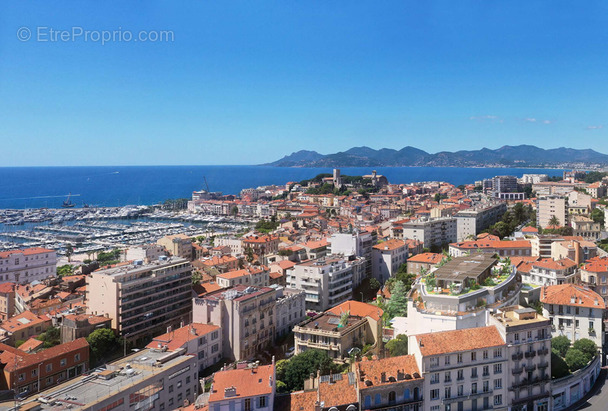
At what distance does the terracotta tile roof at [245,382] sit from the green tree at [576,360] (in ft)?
45.3

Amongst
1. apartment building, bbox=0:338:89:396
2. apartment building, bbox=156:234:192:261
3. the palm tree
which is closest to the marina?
apartment building, bbox=156:234:192:261

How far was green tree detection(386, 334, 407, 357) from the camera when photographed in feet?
73.7

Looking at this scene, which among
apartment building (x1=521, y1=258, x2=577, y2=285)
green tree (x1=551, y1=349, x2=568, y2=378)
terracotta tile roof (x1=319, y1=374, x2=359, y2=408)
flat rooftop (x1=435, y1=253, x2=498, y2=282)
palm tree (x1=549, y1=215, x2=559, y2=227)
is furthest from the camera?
palm tree (x1=549, y1=215, x2=559, y2=227)

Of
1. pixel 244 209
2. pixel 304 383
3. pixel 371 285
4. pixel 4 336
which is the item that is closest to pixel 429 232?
pixel 371 285

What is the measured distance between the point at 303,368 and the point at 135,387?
6.98 m

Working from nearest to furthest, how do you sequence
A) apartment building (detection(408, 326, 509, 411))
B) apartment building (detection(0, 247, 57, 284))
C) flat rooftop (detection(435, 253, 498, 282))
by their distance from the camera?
1. apartment building (detection(408, 326, 509, 411))
2. flat rooftop (detection(435, 253, 498, 282))
3. apartment building (detection(0, 247, 57, 284))

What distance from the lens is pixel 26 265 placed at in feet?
155

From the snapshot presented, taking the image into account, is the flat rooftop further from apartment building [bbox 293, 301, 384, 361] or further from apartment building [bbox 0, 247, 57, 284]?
apartment building [bbox 0, 247, 57, 284]

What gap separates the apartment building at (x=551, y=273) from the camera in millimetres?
32875

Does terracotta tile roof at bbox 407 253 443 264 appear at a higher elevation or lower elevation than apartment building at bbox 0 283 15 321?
higher

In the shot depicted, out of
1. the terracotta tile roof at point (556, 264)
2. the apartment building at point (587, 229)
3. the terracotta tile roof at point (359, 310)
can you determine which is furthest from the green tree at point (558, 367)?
the apartment building at point (587, 229)

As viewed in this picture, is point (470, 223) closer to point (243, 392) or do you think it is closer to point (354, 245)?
point (354, 245)

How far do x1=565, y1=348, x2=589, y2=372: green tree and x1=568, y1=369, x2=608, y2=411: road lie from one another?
1.42 meters

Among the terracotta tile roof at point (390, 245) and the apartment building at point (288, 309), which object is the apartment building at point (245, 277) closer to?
the apartment building at point (288, 309)
